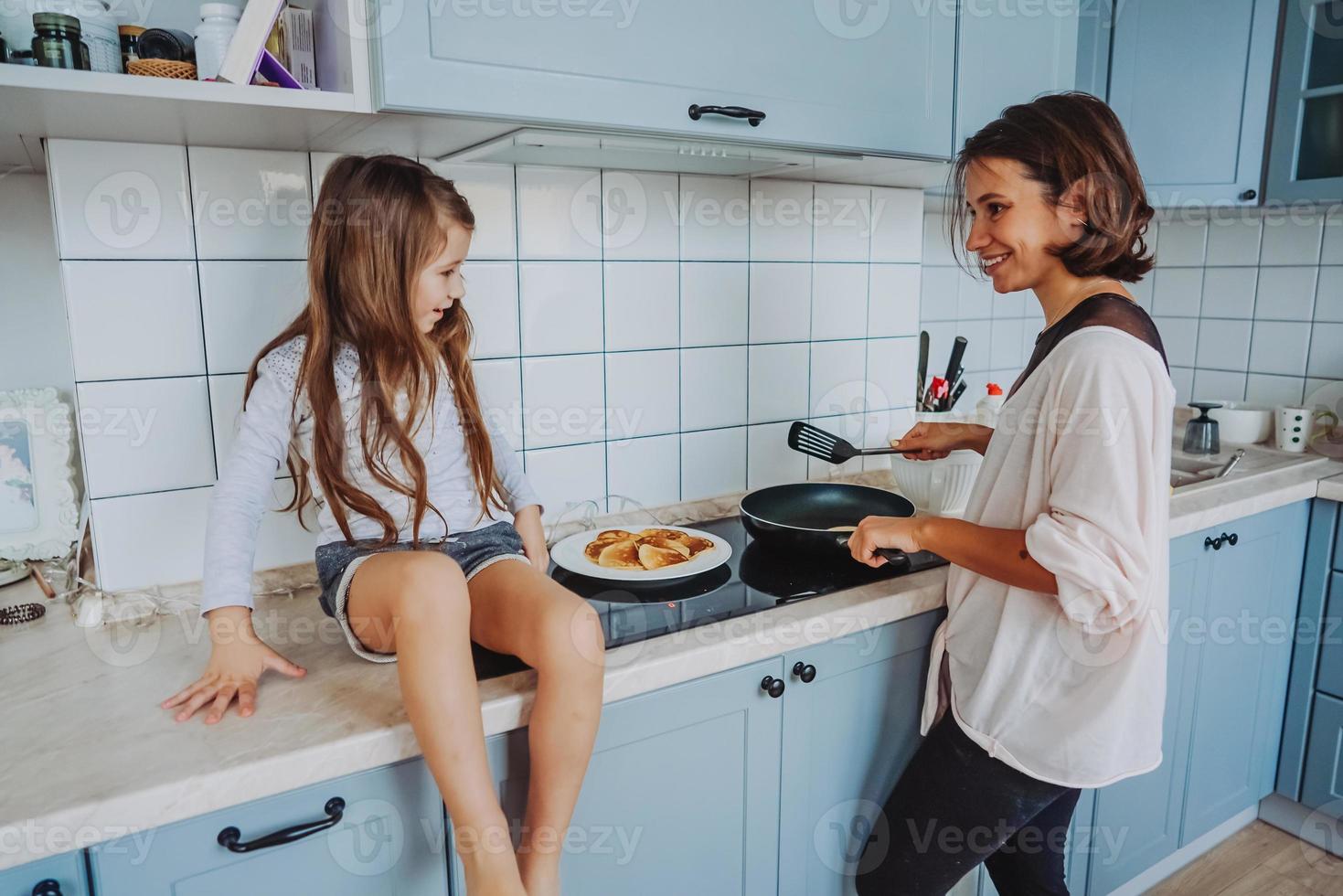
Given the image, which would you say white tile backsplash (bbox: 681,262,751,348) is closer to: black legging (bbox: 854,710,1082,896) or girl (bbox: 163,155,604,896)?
girl (bbox: 163,155,604,896)

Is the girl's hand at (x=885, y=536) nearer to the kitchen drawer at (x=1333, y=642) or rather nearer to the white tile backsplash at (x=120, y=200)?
the white tile backsplash at (x=120, y=200)

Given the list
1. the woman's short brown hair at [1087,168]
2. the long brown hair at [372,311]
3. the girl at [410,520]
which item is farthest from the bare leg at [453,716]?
the woman's short brown hair at [1087,168]

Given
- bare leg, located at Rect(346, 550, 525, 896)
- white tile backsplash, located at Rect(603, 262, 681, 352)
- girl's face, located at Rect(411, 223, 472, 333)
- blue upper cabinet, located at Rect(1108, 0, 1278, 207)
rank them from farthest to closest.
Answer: blue upper cabinet, located at Rect(1108, 0, 1278, 207) < white tile backsplash, located at Rect(603, 262, 681, 352) < girl's face, located at Rect(411, 223, 472, 333) < bare leg, located at Rect(346, 550, 525, 896)

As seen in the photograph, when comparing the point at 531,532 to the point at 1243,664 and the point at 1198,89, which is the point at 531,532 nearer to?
the point at 1243,664

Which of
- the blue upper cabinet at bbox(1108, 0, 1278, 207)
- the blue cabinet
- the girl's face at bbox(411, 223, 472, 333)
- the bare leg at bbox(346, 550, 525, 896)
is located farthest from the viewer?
the blue upper cabinet at bbox(1108, 0, 1278, 207)

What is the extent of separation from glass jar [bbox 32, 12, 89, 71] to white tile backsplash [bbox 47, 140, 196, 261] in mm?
238

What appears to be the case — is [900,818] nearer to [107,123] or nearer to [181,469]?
[181,469]

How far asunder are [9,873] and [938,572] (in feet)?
3.69

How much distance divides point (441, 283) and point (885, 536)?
2.07 feet

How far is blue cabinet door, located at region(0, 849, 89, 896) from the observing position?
77 centimetres

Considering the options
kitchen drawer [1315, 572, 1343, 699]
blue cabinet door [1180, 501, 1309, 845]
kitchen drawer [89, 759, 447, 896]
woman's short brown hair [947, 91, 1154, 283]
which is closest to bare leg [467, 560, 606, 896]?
kitchen drawer [89, 759, 447, 896]

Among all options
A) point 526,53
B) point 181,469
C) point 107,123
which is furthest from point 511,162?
point 181,469

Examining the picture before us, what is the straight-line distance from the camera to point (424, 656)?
0.88 m

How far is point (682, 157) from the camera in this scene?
1360 millimetres
